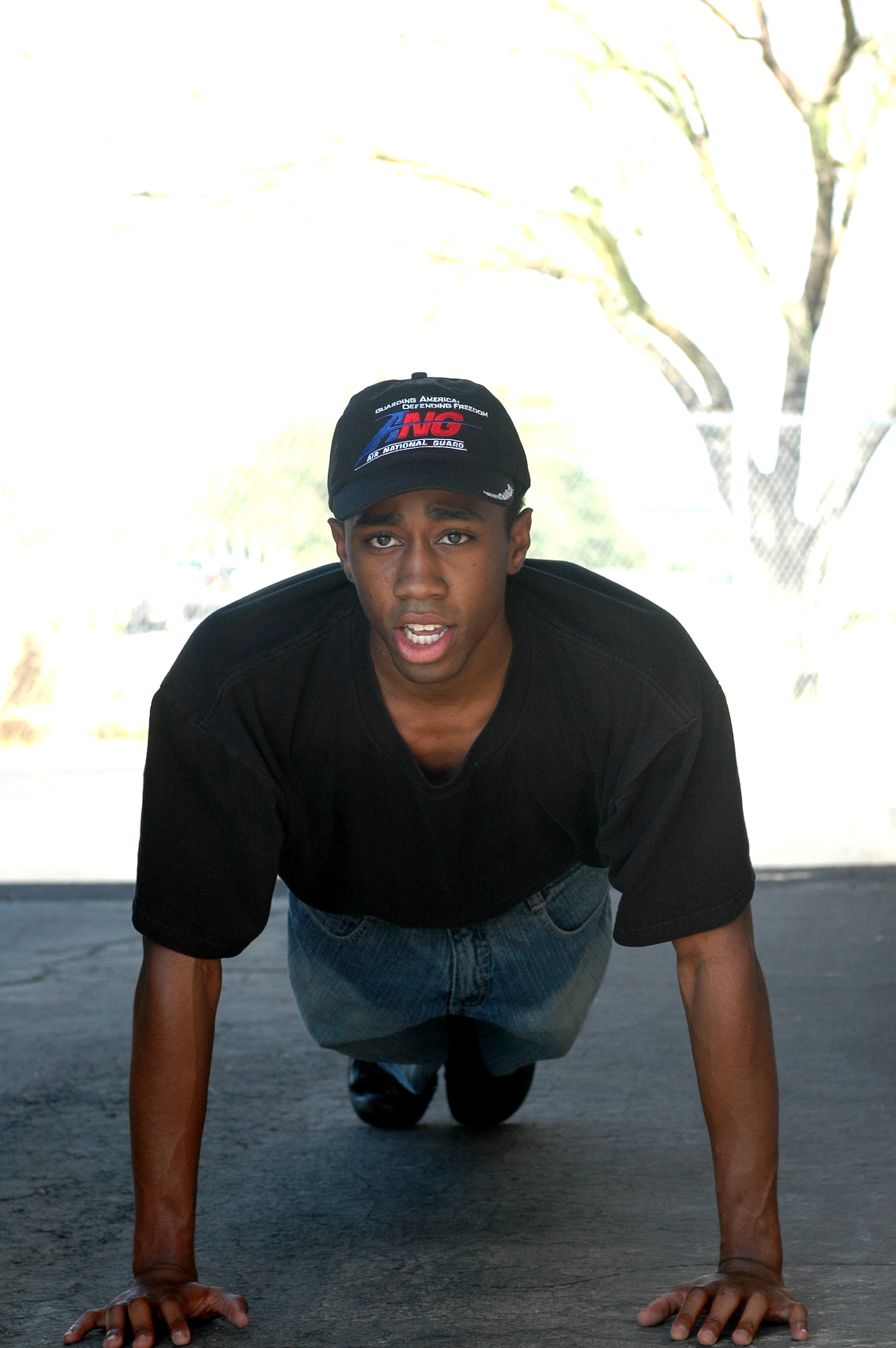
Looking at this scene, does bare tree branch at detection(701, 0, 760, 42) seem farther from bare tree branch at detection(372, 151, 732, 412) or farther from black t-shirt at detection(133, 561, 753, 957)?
black t-shirt at detection(133, 561, 753, 957)

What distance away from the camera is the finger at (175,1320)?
213 cm

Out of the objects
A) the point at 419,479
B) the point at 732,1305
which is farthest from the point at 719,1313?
the point at 419,479

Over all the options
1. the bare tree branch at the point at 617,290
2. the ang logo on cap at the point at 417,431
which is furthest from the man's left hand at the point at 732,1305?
the bare tree branch at the point at 617,290

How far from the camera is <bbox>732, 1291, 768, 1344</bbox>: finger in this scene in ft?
6.81

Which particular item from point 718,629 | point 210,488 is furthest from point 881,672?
point 210,488

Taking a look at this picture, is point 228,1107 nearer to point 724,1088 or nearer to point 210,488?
point 724,1088

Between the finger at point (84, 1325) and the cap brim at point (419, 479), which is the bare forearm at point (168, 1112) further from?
the cap brim at point (419, 479)

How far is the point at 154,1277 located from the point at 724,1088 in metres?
0.84

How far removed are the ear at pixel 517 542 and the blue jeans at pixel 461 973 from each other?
613 millimetres

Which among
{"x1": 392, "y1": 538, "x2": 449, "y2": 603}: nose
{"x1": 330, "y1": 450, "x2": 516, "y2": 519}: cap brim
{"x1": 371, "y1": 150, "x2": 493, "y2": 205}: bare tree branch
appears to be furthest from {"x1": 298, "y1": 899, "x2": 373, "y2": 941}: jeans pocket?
{"x1": 371, "y1": 150, "x2": 493, "y2": 205}: bare tree branch

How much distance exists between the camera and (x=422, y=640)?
232 centimetres

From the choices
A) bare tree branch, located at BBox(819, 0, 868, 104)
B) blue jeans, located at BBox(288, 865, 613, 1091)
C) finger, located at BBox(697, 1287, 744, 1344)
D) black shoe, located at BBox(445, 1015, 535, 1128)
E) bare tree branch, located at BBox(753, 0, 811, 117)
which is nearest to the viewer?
finger, located at BBox(697, 1287, 744, 1344)

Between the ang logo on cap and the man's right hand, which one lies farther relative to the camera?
the ang logo on cap

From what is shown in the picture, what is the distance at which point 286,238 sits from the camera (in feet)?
44.8
